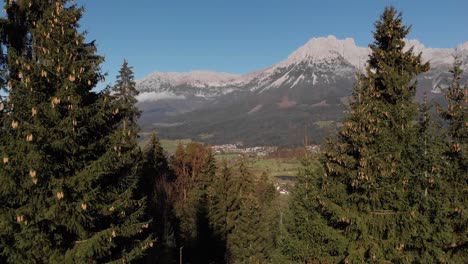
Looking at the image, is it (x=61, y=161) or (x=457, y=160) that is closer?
(x=61, y=161)

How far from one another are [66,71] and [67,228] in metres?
4.60

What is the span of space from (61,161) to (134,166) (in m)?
2.44

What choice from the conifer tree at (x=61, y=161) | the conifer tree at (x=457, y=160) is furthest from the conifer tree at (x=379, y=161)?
the conifer tree at (x=61, y=161)

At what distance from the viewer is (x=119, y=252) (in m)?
12.1

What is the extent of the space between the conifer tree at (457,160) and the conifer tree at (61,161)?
41.3 ft

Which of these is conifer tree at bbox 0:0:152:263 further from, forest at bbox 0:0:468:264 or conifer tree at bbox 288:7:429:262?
conifer tree at bbox 288:7:429:262

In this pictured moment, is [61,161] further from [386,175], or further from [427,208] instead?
[427,208]

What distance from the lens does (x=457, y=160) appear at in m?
16.2

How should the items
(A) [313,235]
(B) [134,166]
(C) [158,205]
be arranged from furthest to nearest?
1. (C) [158,205]
2. (A) [313,235]
3. (B) [134,166]

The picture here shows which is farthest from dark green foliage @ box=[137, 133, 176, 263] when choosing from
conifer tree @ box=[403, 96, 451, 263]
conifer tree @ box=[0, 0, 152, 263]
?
conifer tree @ box=[403, 96, 451, 263]

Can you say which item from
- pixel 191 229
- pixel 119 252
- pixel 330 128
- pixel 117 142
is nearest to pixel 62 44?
pixel 117 142

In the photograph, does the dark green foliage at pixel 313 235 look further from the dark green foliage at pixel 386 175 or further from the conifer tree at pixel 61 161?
the conifer tree at pixel 61 161

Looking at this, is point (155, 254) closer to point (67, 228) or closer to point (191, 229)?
point (191, 229)

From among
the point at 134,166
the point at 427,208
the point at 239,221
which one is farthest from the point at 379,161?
the point at 239,221
